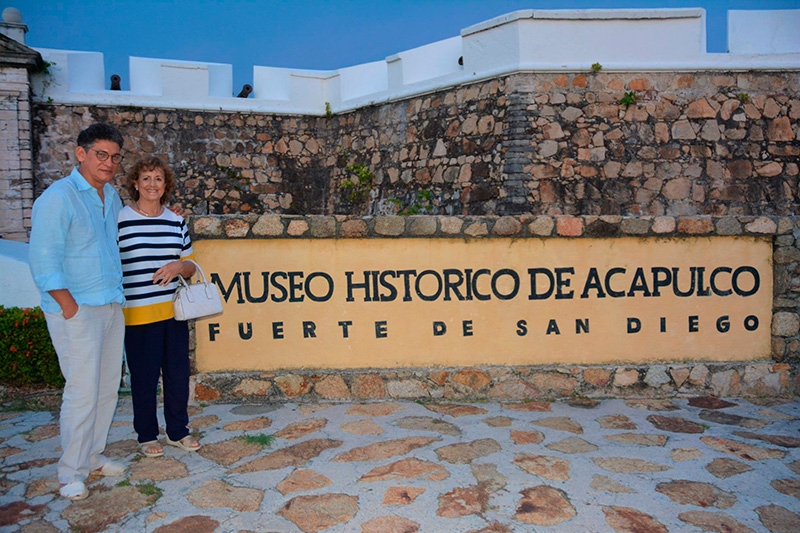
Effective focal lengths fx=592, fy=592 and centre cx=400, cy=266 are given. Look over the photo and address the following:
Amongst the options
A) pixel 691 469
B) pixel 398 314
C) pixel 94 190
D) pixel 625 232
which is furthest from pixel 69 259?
pixel 625 232

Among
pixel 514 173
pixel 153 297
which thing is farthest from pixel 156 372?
pixel 514 173

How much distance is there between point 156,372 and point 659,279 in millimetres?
3690

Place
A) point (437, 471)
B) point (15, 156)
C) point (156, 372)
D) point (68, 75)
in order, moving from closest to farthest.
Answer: point (437, 471), point (156, 372), point (15, 156), point (68, 75)

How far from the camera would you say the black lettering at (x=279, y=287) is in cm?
448

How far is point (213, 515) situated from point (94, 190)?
1.72 metres

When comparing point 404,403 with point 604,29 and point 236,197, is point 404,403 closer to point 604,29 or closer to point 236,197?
point 604,29

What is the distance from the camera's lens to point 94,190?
303cm

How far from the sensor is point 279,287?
4484 millimetres

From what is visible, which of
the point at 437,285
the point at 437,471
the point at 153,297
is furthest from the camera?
the point at 437,285

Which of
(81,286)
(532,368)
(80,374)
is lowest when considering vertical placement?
(532,368)

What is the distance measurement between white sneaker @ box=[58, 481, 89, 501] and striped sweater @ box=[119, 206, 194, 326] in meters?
0.85

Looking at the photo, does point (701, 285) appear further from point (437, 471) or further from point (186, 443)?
point (186, 443)

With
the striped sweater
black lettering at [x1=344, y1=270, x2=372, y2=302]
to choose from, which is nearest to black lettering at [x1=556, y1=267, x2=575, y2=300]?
black lettering at [x1=344, y1=270, x2=372, y2=302]

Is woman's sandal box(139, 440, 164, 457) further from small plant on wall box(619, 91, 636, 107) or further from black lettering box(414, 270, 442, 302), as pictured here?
small plant on wall box(619, 91, 636, 107)
